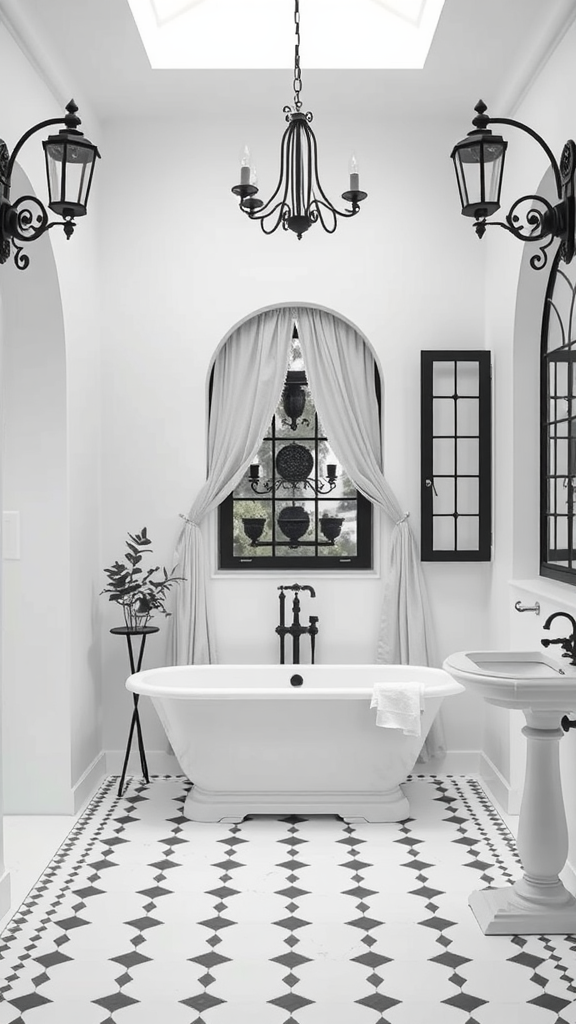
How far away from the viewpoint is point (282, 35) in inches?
173

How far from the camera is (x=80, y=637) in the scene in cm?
464

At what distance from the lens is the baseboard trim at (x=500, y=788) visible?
4.36m

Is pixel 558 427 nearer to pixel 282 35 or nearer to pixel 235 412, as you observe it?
pixel 235 412

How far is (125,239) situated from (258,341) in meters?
0.86

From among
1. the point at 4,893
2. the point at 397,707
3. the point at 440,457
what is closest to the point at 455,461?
the point at 440,457

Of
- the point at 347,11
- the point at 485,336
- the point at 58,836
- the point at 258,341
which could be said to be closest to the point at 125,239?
the point at 258,341

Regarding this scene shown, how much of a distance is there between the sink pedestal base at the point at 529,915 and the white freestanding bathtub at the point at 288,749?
1012 millimetres

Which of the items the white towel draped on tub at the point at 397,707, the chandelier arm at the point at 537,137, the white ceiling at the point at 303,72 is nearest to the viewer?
the chandelier arm at the point at 537,137

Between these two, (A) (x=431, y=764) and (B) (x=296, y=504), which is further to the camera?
(B) (x=296, y=504)

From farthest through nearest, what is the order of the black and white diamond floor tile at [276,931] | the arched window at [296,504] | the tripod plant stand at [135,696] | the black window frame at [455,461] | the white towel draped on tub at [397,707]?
the arched window at [296,504] → the black window frame at [455,461] → the tripod plant stand at [135,696] → the white towel draped on tub at [397,707] → the black and white diamond floor tile at [276,931]

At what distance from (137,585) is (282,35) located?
2.65 m

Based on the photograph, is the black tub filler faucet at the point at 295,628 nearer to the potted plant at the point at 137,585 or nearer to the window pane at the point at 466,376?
the potted plant at the point at 137,585

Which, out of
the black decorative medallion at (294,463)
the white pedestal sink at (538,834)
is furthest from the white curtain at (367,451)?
the white pedestal sink at (538,834)

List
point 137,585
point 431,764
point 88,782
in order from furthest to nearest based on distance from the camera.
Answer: point 431,764
point 137,585
point 88,782
